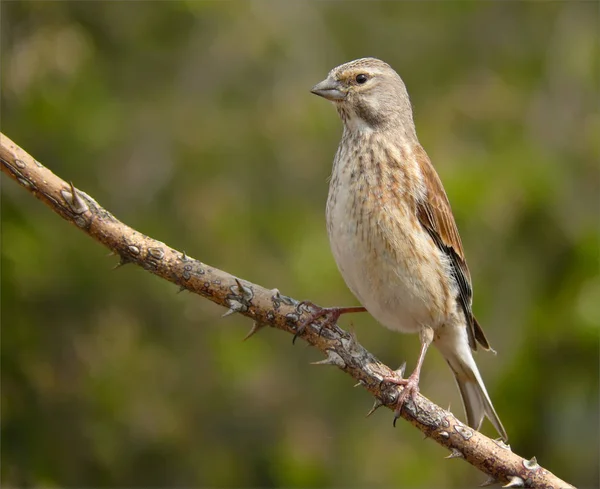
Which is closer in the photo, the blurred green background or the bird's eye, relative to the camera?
the bird's eye

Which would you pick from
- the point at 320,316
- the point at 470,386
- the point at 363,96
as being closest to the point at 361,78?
the point at 363,96

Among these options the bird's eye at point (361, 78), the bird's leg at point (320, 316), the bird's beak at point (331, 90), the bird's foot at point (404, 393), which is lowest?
the bird's foot at point (404, 393)

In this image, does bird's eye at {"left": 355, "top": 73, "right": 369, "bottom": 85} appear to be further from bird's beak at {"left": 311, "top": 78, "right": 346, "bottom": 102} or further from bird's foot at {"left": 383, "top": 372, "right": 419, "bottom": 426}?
bird's foot at {"left": 383, "top": 372, "right": 419, "bottom": 426}

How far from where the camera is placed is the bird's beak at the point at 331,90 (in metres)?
4.39

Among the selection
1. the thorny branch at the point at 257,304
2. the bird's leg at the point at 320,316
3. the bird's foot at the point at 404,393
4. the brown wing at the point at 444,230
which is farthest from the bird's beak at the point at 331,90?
the bird's foot at the point at 404,393

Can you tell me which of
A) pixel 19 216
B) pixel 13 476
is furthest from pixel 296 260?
pixel 13 476

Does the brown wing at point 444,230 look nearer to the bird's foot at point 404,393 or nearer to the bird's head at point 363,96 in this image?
the bird's head at point 363,96

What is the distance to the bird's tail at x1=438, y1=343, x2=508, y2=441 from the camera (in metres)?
4.53

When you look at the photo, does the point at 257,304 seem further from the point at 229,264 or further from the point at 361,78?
the point at 229,264

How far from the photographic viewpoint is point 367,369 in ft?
11.5

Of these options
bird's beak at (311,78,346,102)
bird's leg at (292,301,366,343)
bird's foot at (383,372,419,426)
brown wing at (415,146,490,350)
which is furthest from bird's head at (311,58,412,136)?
bird's foot at (383,372,419,426)

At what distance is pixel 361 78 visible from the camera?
Result: 449 cm

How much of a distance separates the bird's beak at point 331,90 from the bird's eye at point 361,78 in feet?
0.33

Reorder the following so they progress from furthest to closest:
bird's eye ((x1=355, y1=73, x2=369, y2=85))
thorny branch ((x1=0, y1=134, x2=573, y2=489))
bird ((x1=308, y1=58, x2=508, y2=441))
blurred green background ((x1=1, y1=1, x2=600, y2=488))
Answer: blurred green background ((x1=1, y1=1, x2=600, y2=488))
bird's eye ((x1=355, y1=73, x2=369, y2=85))
bird ((x1=308, y1=58, x2=508, y2=441))
thorny branch ((x1=0, y1=134, x2=573, y2=489))
